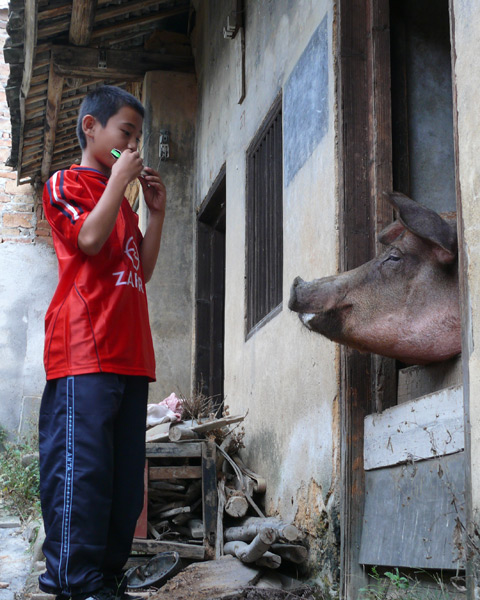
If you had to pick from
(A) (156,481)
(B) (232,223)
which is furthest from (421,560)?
(B) (232,223)

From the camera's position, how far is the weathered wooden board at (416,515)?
9.16 feet

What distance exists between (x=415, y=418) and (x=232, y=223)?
371 centimetres

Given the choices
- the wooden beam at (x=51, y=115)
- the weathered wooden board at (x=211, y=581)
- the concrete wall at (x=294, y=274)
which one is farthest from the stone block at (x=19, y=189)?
the weathered wooden board at (x=211, y=581)

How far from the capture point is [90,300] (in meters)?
2.76

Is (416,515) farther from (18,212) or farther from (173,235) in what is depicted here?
(18,212)

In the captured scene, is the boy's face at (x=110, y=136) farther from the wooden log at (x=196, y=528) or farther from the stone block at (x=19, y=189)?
the stone block at (x=19, y=189)

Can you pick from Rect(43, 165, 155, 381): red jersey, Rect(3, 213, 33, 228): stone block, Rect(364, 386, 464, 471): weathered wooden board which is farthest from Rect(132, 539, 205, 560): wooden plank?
Rect(3, 213, 33, 228): stone block

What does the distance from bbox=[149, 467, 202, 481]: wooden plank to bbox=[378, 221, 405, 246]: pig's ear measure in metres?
2.13

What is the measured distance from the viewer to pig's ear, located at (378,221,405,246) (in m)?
3.40

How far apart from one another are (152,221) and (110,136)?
37cm

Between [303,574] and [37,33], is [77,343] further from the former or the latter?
[37,33]

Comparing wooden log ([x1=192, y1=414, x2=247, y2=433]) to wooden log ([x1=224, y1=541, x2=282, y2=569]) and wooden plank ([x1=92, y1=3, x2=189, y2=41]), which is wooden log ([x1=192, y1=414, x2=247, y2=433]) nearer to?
wooden log ([x1=224, y1=541, x2=282, y2=569])

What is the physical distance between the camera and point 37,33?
7.44 metres

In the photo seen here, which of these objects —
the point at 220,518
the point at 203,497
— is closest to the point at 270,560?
the point at 220,518
